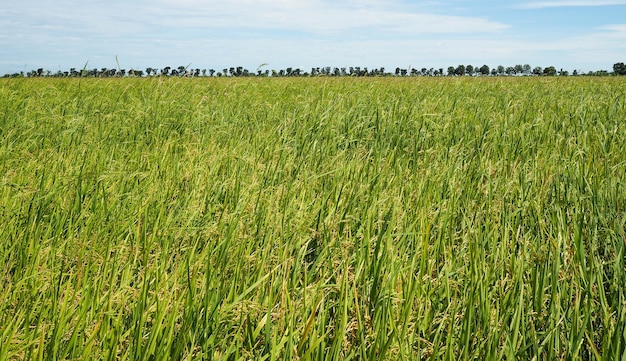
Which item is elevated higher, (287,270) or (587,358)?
(287,270)

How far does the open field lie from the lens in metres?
1.37

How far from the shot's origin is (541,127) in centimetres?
430

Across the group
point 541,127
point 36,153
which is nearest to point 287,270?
point 36,153

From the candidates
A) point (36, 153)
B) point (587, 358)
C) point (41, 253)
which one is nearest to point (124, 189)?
point (41, 253)

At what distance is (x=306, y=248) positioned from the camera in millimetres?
2105

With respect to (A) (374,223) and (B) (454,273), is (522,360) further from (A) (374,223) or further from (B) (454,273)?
(A) (374,223)

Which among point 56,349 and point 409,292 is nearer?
point 56,349

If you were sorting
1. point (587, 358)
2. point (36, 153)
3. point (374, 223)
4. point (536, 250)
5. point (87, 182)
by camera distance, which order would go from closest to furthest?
point (587, 358) → point (536, 250) → point (374, 223) → point (87, 182) → point (36, 153)

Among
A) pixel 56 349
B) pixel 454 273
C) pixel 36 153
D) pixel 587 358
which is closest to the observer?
pixel 56 349

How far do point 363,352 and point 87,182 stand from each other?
1.92m

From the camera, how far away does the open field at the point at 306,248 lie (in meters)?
1.37

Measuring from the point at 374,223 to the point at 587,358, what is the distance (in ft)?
3.20

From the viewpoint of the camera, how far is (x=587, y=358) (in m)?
1.46

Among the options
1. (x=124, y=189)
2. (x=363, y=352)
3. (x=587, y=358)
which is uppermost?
(x=124, y=189)
